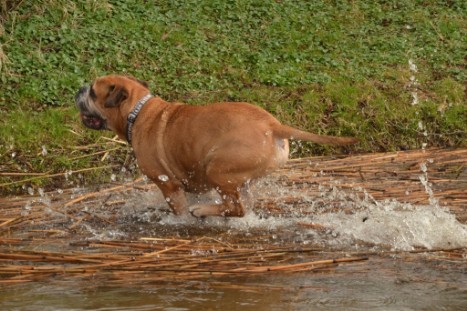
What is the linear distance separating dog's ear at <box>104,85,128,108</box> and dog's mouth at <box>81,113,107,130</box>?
0.76 ft

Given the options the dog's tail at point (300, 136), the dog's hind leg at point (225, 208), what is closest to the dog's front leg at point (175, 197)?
the dog's hind leg at point (225, 208)

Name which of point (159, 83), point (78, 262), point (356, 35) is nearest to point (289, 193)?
point (78, 262)

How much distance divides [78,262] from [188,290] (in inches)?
41.4

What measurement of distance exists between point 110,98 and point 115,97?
1.8 inches

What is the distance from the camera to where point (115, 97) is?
26.5 ft

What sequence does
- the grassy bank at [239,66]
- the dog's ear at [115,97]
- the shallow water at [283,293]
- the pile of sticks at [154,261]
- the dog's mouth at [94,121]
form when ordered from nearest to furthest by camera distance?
the shallow water at [283,293] → the pile of sticks at [154,261] → the dog's ear at [115,97] → the dog's mouth at [94,121] → the grassy bank at [239,66]

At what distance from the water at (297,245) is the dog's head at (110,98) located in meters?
0.81

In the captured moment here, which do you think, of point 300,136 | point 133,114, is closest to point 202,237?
point 300,136

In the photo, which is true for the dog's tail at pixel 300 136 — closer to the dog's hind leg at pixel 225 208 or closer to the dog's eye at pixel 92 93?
the dog's hind leg at pixel 225 208

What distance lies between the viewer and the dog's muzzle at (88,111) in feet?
27.0

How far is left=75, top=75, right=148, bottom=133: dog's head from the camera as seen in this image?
8.12 metres

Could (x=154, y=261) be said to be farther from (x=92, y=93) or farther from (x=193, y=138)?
(x=92, y=93)

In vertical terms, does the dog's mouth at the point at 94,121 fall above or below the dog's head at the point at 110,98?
below

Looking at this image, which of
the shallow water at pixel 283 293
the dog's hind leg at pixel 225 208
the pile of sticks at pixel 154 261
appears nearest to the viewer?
the shallow water at pixel 283 293
